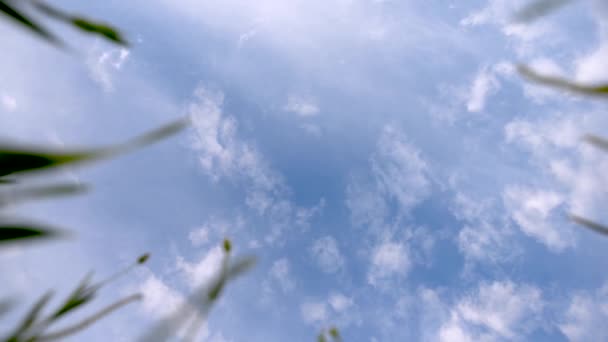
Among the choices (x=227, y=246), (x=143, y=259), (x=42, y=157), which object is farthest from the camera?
(x=143, y=259)

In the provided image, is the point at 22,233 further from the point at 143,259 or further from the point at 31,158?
the point at 143,259

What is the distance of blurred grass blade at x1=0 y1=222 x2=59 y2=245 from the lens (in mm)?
888

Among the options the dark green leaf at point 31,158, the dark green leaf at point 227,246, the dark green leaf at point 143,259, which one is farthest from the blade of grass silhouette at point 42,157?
the dark green leaf at point 143,259

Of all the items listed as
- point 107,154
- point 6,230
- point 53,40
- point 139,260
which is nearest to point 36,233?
point 6,230

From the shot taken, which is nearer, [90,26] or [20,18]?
[20,18]

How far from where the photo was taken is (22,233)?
0.90 m

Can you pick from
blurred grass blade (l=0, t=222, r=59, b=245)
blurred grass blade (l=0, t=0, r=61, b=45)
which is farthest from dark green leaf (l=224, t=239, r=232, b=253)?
blurred grass blade (l=0, t=0, r=61, b=45)

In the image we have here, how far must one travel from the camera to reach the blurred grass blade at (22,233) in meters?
0.89

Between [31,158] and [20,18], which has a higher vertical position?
[20,18]

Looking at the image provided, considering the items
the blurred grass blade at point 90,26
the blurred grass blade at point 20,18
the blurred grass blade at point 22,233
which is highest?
the blurred grass blade at point 90,26

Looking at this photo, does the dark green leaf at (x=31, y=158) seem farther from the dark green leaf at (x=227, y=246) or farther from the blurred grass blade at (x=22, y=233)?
the dark green leaf at (x=227, y=246)

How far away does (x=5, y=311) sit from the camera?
5.97 ft

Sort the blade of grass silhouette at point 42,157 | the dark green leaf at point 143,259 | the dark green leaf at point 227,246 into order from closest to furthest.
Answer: the blade of grass silhouette at point 42,157
the dark green leaf at point 227,246
the dark green leaf at point 143,259

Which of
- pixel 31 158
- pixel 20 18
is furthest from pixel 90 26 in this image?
pixel 31 158
